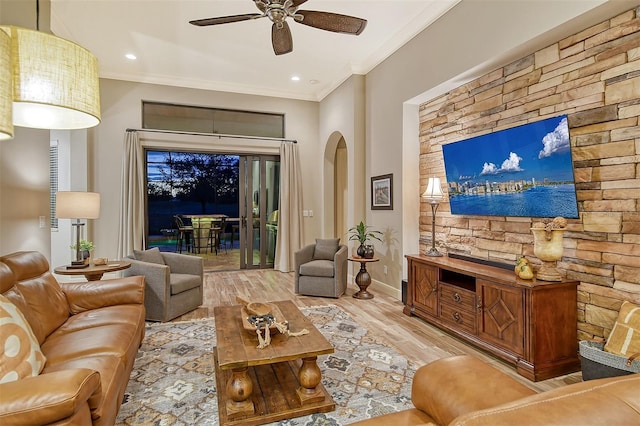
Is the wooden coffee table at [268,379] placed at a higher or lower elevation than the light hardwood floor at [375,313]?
higher

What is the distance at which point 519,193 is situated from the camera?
3.03 m

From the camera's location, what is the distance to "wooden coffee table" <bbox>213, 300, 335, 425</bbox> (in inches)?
79.4

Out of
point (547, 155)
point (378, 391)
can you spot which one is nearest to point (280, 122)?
point (547, 155)

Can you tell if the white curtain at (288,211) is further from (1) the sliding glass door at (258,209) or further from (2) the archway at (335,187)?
(2) the archway at (335,187)

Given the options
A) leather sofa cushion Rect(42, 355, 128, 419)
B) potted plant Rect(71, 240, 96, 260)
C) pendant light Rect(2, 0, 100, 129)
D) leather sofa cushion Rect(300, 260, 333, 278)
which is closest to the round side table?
leather sofa cushion Rect(300, 260, 333, 278)

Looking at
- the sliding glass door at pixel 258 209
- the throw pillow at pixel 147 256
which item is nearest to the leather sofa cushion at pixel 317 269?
the throw pillow at pixel 147 256

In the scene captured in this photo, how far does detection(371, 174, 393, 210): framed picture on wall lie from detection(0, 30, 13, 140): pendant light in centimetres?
421

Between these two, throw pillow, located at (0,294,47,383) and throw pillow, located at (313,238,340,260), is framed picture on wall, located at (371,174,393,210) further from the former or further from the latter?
throw pillow, located at (0,294,47,383)

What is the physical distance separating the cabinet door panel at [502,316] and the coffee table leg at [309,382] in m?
1.60

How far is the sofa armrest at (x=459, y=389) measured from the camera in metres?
1.14

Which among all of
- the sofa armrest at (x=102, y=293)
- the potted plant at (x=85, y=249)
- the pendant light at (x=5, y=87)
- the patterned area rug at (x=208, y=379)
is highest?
the pendant light at (x=5, y=87)

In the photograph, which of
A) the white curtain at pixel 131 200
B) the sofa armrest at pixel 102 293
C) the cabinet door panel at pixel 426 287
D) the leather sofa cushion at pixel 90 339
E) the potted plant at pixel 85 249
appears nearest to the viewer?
the leather sofa cushion at pixel 90 339

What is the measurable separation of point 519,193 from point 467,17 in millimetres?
1840

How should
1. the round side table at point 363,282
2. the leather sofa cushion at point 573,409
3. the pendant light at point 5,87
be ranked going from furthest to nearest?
the round side table at point 363,282
the pendant light at point 5,87
the leather sofa cushion at point 573,409
